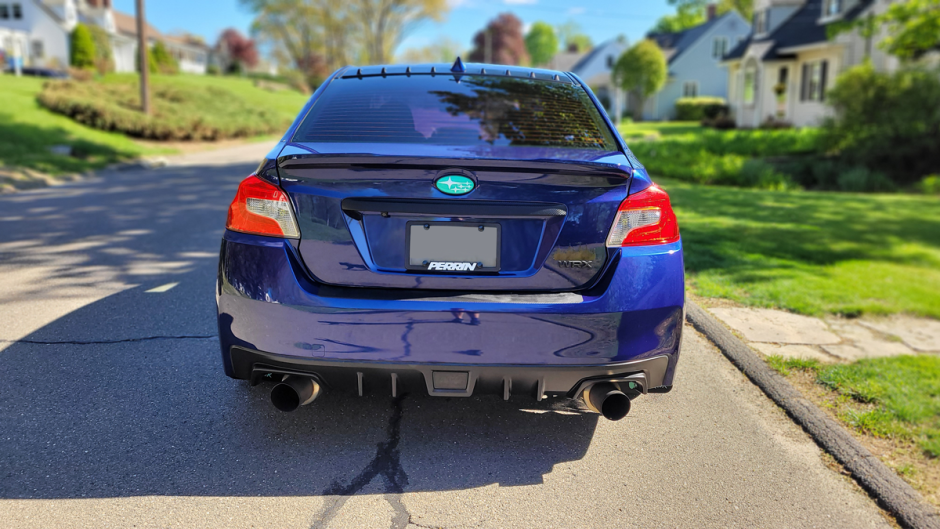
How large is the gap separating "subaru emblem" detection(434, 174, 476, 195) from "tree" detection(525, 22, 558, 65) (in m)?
128

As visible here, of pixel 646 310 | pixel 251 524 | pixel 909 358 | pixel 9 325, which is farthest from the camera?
pixel 909 358

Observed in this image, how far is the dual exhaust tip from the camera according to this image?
2.78m

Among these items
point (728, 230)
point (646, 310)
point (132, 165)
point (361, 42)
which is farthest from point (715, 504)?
point (361, 42)

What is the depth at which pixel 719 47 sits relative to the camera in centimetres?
5153

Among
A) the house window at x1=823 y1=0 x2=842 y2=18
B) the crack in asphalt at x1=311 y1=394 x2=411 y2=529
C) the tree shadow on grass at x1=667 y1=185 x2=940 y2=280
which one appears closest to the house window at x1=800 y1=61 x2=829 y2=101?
the house window at x1=823 y1=0 x2=842 y2=18

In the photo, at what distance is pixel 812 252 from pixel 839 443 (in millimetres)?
4827

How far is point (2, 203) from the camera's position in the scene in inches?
379

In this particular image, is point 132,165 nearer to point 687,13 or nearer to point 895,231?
point 895,231

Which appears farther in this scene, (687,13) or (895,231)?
(687,13)

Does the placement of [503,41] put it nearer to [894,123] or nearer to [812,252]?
[894,123]

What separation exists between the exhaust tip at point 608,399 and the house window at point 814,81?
30.7 meters

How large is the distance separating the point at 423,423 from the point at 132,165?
15650mm

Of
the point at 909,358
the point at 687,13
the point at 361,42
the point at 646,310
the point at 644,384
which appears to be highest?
the point at 687,13

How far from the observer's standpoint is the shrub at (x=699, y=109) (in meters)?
42.8
